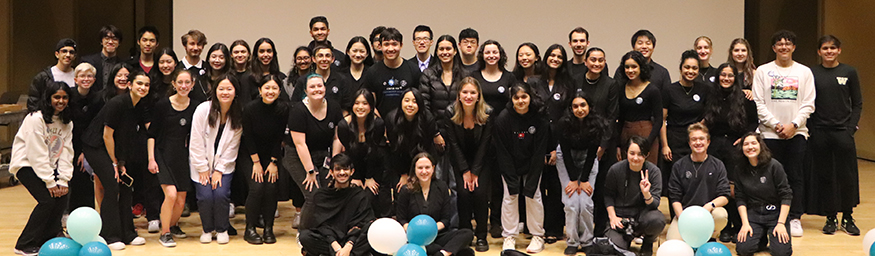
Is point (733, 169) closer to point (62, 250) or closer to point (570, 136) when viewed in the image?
point (570, 136)

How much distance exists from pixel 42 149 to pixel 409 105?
6.25 ft

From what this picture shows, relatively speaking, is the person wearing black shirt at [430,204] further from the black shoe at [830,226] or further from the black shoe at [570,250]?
the black shoe at [830,226]

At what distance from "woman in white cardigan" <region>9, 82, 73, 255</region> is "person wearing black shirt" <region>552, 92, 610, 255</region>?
104 inches

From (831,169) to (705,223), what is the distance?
1714 millimetres

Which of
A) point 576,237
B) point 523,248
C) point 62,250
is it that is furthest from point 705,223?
point 62,250

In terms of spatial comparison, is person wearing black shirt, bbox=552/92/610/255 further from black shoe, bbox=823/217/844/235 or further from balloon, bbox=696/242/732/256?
black shoe, bbox=823/217/844/235

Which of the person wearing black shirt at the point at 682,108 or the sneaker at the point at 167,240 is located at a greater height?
the person wearing black shirt at the point at 682,108

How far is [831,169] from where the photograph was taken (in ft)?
16.9

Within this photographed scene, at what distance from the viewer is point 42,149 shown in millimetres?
4199

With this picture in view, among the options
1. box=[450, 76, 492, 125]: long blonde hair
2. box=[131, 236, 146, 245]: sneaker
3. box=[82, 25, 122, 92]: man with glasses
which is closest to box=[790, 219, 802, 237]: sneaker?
box=[450, 76, 492, 125]: long blonde hair

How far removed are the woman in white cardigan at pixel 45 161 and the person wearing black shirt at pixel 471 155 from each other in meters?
2.04

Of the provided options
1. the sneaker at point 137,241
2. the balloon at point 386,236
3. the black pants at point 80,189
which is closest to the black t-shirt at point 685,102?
the balloon at point 386,236

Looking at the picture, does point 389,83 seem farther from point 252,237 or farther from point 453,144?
point 252,237

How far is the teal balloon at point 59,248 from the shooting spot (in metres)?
3.71
